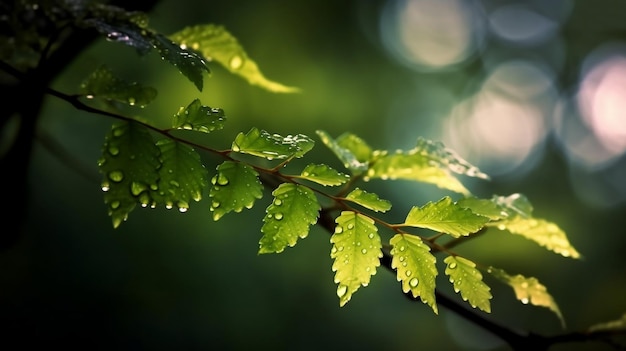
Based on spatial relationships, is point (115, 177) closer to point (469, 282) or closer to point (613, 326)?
point (469, 282)

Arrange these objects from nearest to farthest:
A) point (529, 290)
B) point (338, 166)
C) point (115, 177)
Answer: point (115, 177) < point (529, 290) < point (338, 166)

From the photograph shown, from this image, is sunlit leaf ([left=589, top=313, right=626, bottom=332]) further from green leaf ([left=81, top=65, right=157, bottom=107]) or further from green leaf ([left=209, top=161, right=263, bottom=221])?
green leaf ([left=81, top=65, right=157, bottom=107])

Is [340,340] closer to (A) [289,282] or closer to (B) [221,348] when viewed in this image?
(A) [289,282]

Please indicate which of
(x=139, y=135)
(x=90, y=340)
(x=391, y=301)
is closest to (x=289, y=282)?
(x=391, y=301)

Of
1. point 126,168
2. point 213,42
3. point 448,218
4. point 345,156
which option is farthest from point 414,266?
point 213,42

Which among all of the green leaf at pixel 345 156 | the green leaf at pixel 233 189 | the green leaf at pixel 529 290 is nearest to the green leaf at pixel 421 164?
the green leaf at pixel 345 156

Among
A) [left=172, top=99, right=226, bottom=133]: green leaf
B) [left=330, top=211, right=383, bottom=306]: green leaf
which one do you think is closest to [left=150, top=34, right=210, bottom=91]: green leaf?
[left=172, top=99, right=226, bottom=133]: green leaf
